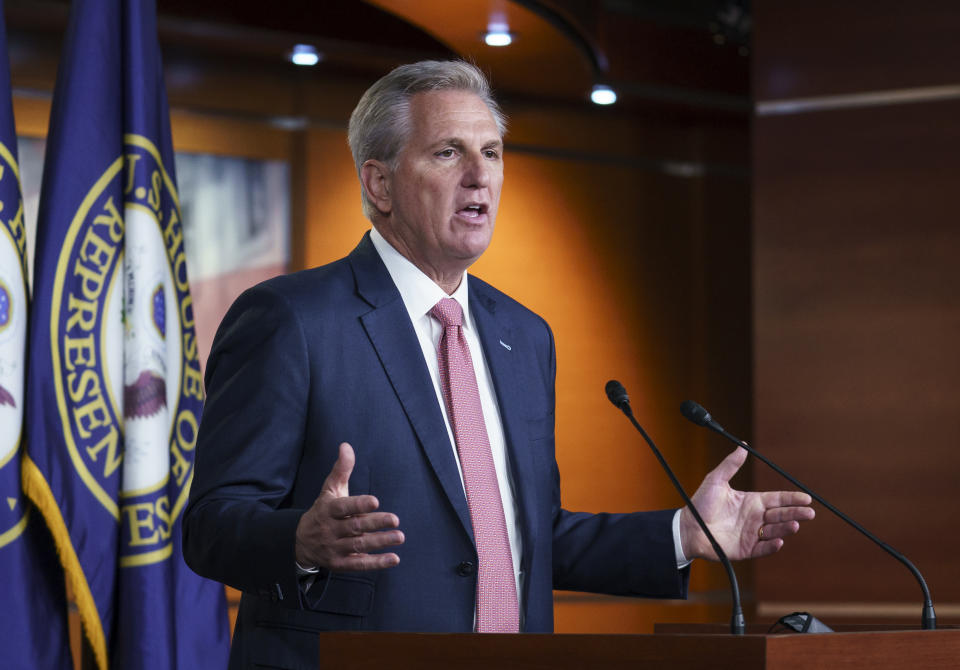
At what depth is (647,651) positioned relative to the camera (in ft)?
4.59

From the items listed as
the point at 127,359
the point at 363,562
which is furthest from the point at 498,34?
the point at 363,562

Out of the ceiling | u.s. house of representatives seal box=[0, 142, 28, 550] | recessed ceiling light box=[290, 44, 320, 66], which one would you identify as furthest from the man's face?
recessed ceiling light box=[290, 44, 320, 66]

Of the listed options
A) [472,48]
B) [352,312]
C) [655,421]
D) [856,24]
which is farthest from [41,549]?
[856,24]

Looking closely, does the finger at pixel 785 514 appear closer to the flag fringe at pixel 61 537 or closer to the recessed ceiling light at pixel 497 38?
the flag fringe at pixel 61 537

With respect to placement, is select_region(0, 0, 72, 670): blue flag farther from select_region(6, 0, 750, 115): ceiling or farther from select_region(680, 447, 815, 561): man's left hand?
select_region(680, 447, 815, 561): man's left hand

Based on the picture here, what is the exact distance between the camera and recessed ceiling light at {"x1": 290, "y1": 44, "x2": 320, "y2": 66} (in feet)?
14.9

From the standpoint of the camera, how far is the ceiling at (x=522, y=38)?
13.8ft

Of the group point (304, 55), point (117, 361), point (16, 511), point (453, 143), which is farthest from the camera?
point (304, 55)

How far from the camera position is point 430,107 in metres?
2.34

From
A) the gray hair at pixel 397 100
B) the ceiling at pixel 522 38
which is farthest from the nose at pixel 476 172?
the ceiling at pixel 522 38

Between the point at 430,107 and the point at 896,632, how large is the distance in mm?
1346

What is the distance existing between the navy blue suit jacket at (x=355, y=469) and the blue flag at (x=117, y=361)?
131 cm

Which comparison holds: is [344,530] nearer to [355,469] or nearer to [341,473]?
[341,473]

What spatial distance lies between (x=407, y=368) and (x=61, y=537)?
157 cm
